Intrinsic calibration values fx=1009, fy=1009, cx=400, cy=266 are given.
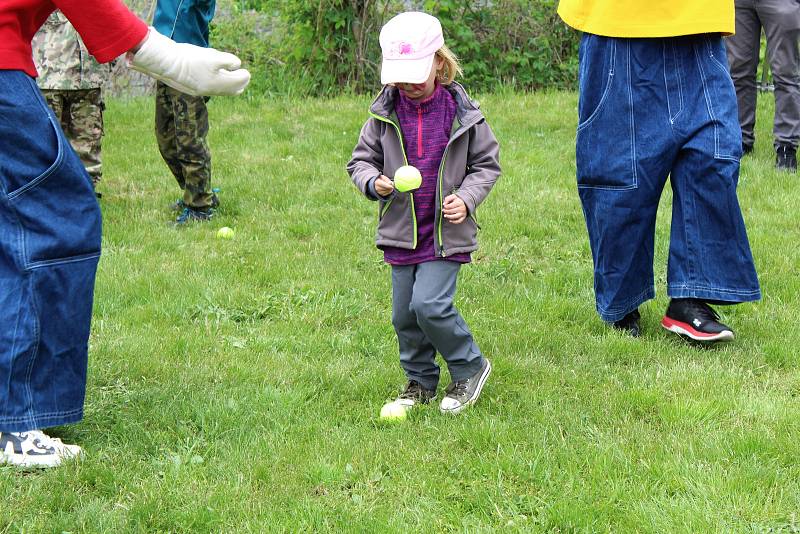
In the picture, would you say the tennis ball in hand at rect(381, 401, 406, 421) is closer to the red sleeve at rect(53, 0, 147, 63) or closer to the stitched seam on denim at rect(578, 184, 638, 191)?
the stitched seam on denim at rect(578, 184, 638, 191)

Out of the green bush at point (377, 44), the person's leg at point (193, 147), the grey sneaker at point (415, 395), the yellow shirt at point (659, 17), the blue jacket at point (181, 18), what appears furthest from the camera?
the green bush at point (377, 44)

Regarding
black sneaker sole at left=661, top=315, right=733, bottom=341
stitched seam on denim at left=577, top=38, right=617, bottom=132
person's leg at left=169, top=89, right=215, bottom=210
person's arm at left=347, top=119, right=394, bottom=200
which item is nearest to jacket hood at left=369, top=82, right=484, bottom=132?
person's arm at left=347, top=119, right=394, bottom=200

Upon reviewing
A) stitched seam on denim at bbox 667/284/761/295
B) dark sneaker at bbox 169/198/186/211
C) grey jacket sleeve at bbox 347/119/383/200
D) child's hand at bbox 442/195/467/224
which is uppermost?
grey jacket sleeve at bbox 347/119/383/200

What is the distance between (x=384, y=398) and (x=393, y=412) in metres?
0.23

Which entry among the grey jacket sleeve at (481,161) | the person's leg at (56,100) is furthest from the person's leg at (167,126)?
the grey jacket sleeve at (481,161)

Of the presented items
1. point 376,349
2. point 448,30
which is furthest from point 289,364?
point 448,30

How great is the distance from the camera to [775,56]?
26.0ft

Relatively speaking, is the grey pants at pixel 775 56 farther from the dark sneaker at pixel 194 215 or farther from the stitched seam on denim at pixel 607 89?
the dark sneaker at pixel 194 215

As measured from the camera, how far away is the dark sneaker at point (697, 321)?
4.56m

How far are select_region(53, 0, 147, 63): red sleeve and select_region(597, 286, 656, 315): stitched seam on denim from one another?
2.50 m

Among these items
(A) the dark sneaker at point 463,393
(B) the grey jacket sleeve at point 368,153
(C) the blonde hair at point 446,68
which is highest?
(C) the blonde hair at point 446,68

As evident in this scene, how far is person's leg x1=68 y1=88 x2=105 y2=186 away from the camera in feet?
23.4

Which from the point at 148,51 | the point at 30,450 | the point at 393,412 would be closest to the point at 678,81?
the point at 393,412

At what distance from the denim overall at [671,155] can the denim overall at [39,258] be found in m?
2.30
